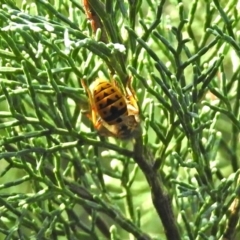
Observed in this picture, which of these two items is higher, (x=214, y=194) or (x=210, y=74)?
(x=210, y=74)

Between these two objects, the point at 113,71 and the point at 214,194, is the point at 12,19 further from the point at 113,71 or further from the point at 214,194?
the point at 214,194

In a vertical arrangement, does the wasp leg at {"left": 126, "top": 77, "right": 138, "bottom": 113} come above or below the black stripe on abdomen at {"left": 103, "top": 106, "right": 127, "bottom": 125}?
above

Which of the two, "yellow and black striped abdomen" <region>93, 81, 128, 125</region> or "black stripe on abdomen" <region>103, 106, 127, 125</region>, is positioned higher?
"yellow and black striped abdomen" <region>93, 81, 128, 125</region>

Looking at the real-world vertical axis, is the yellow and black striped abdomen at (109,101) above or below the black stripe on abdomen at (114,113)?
above

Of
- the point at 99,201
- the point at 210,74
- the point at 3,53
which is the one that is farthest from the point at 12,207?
the point at 210,74
